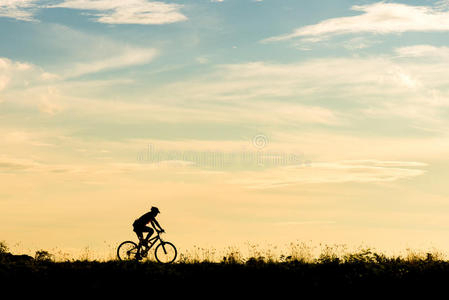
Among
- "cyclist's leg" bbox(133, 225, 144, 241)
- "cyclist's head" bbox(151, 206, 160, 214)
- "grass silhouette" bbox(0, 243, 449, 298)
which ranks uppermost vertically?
"cyclist's head" bbox(151, 206, 160, 214)

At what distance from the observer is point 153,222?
24.4 m

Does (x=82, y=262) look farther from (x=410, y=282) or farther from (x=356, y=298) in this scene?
(x=410, y=282)

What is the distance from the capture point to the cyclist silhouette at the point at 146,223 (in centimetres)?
2422

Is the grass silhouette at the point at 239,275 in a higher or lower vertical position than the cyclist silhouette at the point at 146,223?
lower

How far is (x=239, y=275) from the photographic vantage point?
2266cm

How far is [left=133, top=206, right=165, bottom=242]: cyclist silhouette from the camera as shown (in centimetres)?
2422

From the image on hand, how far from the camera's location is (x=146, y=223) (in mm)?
24500

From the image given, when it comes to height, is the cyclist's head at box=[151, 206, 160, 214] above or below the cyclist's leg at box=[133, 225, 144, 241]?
above

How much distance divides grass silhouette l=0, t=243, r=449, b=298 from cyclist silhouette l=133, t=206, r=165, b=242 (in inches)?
54.5

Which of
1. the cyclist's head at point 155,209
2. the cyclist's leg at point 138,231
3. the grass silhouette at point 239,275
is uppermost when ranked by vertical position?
the cyclist's head at point 155,209

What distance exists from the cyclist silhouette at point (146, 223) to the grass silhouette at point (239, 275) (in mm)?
1385

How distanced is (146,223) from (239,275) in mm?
5074

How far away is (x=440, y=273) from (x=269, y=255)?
7.81 m

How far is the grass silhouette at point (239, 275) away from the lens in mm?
21562
